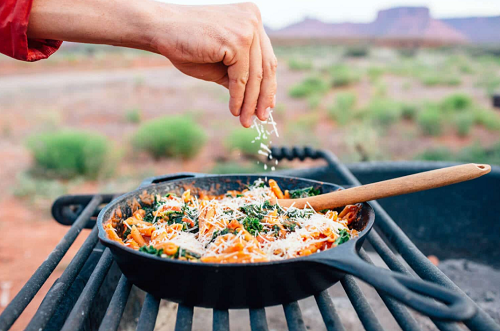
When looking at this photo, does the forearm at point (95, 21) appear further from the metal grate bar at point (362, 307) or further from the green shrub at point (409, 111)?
the green shrub at point (409, 111)

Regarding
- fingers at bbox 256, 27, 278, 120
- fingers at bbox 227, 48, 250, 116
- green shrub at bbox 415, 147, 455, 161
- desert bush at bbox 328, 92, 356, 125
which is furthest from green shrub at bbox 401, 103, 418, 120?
fingers at bbox 227, 48, 250, 116

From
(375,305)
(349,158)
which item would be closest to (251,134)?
(349,158)

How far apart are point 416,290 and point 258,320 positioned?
48 cm

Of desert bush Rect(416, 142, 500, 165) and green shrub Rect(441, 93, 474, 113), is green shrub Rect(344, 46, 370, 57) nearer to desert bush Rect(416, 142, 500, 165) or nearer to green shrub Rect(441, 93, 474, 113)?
green shrub Rect(441, 93, 474, 113)

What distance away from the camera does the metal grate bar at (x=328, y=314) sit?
3.97ft

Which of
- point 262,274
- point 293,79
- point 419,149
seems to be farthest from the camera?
point 293,79

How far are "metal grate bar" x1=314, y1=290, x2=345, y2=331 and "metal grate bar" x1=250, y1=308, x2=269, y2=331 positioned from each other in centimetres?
19

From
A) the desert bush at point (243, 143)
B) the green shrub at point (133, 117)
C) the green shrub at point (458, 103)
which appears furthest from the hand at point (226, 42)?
the green shrub at point (458, 103)

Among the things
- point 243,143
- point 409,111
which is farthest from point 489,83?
point 243,143

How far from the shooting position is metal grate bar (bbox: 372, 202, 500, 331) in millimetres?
1089

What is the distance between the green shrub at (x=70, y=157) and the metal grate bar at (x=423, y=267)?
6.40m

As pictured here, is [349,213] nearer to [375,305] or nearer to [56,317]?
[375,305]

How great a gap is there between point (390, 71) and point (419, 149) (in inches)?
608

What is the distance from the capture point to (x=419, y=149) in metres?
8.53
